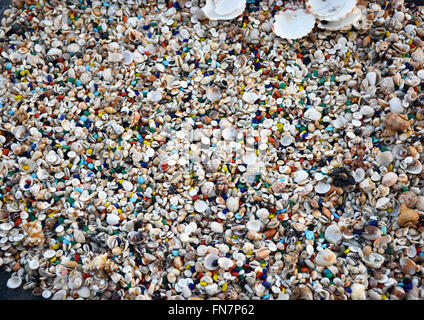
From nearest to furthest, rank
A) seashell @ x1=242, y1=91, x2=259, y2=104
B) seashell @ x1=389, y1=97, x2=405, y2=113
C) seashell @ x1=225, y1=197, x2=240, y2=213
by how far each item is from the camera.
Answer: seashell @ x1=225, y1=197, x2=240, y2=213, seashell @ x1=389, y1=97, x2=405, y2=113, seashell @ x1=242, y1=91, x2=259, y2=104

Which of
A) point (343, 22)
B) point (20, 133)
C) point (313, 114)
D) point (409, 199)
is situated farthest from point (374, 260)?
point (20, 133)

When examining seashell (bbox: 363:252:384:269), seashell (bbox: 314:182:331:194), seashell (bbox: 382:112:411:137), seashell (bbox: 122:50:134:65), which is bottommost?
seashell (bbox: 363:252:384:269)

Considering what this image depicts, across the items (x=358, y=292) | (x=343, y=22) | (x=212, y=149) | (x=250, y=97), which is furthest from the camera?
(x=343, y=22)

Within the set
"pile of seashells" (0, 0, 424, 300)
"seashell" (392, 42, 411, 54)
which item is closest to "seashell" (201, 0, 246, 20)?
"pile of seashells" (0, 0, 424, 300)

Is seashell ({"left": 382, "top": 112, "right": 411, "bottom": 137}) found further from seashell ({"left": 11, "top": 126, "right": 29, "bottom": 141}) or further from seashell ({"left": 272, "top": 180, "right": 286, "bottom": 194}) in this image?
seashell ({"left": 11, "top": 126, "right": 29, "bottom": 141})

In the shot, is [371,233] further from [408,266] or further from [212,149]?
[212,149]
